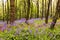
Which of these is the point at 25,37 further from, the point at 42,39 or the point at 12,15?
the point at 12,15

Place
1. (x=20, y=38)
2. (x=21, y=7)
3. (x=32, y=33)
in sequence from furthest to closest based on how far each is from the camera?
(x=21, y=7) → (x=32, y=33) → (x=20, y=38)

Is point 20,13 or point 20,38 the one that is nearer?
point 20,38

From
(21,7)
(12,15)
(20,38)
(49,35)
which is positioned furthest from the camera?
(21,7)

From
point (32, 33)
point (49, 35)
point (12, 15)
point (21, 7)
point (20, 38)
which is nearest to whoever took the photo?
point (20, 38)

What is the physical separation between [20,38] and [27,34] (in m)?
0.34

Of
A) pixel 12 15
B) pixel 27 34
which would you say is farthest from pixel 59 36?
pixel 12 15

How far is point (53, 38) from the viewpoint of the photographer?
6.36 meters

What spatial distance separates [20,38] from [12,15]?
3.77 meters

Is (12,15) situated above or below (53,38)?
above

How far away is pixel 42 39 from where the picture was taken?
A: 592 cm

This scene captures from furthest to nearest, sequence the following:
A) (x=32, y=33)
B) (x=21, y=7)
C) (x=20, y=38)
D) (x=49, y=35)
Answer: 1. (x=21, y=7)
2. (x=49, y=35)
3. (x=32, y=33)
4. (x=20, y=38)

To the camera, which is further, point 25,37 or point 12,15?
point 12,15

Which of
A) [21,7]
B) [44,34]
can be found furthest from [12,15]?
[21,7]

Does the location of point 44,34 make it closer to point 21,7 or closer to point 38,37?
point 38,37
